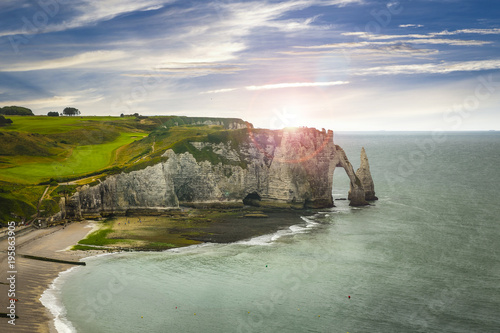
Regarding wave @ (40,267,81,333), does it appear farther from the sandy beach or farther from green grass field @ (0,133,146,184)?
green grass field @ (0,133,146,184)

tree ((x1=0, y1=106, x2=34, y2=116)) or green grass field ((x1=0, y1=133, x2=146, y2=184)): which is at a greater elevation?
tree ((x1=0, y1=106, x2=34, y2=116))

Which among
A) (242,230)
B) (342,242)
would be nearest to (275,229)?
(242,230)

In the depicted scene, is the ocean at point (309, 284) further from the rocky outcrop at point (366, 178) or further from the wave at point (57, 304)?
the rocky outcrop at point (366, 178)

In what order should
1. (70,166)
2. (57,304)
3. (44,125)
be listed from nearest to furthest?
(57,304) < (70,166) < (44,125)

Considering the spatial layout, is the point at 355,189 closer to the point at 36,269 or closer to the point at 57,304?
the point at 36,269

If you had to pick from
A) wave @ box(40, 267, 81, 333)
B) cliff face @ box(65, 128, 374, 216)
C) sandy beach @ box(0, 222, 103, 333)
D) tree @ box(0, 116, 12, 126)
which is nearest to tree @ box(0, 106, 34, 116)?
tree @ box(0, 116, 12, 126)

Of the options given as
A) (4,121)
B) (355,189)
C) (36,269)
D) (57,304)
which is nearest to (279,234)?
(355,189)

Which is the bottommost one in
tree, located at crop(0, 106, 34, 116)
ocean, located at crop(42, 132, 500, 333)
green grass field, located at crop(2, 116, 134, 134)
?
ocean, located at crop(42, 132, 500, 333)
